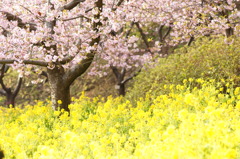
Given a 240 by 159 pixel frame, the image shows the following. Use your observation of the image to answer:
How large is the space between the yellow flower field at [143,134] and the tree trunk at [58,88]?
1.35 feet

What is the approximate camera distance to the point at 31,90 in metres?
22.2

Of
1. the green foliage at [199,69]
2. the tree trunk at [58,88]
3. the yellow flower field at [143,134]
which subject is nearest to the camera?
the yellow flower field at [143,134]

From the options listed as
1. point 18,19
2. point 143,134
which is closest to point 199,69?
point 143,134

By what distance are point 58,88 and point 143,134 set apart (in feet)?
15.5

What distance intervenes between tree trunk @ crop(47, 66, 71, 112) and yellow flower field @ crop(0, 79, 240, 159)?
0.41 meters

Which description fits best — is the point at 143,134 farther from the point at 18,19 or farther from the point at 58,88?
the point at 18,19

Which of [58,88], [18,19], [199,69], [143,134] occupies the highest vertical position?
[18,19]

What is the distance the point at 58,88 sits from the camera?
33.2ft

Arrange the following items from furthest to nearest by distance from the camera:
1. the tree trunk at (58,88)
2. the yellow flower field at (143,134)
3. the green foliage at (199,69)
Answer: the tree trunk at (58,88) → the green foliage at (199,69) → the yellow flower field at (143,134)

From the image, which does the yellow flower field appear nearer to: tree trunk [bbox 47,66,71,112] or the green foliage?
tree trunk [bbox 47,66,71,112]

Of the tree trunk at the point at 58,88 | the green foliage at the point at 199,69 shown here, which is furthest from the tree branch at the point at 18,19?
the green foliage at the point at 199,69

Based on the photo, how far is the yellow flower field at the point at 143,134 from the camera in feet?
12.0

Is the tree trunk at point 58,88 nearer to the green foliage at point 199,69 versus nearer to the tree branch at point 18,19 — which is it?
the tree branch at point 18,19

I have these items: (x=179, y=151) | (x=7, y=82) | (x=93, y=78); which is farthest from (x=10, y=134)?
(x=7, y=82)
